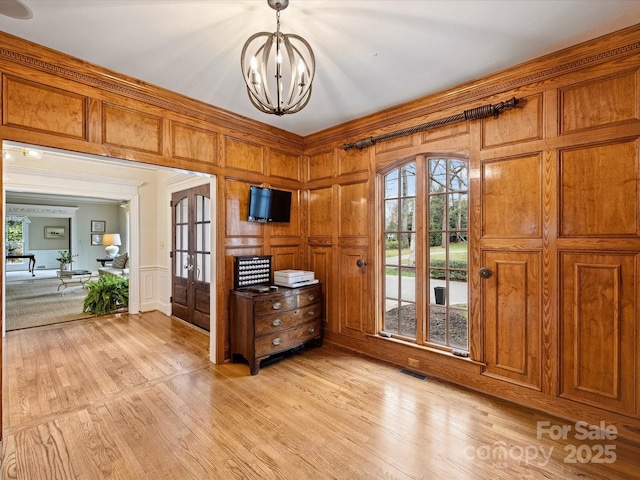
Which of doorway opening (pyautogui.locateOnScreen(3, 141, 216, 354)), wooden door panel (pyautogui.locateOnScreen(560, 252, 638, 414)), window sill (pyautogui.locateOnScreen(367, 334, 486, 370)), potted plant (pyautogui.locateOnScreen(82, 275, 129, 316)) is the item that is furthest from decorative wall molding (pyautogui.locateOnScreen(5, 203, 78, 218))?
wooden door panel (pyautogui.locateOnScreen(560, 252, 638, 414))

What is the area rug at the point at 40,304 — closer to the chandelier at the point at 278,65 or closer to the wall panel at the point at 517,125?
the chandelier at the point at 278,65

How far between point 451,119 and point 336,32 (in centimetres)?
142

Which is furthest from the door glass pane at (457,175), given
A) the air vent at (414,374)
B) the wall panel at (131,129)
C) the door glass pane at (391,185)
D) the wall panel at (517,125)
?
the wall panel at (131,129)

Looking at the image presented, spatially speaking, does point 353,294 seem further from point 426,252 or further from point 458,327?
point 458,327

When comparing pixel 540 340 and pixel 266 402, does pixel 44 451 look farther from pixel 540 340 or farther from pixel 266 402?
pixel 540 340

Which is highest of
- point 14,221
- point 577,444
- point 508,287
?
point 14,221

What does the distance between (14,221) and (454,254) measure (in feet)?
50.9

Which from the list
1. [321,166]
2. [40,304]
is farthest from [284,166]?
[40,304]

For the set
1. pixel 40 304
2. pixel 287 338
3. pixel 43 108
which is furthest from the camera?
pixel 40 304

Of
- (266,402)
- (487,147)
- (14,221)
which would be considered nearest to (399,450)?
(266,402)

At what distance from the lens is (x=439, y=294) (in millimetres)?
3045

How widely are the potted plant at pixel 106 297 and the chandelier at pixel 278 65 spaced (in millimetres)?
5024

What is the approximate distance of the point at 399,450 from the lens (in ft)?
6.48

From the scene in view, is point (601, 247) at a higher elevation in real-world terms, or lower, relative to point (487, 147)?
lower
